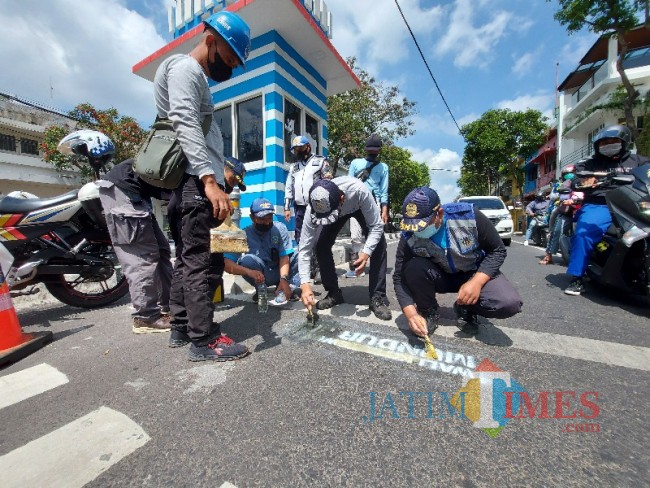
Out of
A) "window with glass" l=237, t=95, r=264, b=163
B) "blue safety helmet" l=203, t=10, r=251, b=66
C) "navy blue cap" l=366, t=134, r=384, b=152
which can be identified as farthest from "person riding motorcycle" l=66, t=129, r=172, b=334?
"window with glass" l=237, t=95, r=264, b=163

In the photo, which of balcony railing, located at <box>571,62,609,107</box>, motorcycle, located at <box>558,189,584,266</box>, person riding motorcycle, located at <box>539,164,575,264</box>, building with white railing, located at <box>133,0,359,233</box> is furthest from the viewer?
balcony railing, located at <box>571,62,609,107</box>

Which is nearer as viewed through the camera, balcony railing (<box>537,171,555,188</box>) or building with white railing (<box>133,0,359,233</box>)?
building with white railing (<box>133,0,359,233</box>)

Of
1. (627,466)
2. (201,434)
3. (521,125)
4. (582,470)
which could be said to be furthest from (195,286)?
(521,125)

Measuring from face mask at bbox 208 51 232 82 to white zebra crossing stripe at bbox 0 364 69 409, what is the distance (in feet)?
6.12

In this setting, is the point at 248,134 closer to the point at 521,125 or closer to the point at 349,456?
the point at 349,456

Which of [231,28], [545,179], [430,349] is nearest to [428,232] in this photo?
[430,349]

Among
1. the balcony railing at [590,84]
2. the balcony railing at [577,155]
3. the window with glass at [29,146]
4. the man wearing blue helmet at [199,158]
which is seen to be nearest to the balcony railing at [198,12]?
the man wearing blue helmet at [199,158]

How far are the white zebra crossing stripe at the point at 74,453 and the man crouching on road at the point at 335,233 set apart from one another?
47.8 inches

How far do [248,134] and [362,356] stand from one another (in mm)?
5048

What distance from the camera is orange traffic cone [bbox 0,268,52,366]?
1767mm

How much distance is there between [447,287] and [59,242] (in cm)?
316

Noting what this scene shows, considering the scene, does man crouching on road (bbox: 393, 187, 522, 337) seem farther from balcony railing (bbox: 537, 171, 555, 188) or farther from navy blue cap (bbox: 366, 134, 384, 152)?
balcony railing (bbox: 537, 171, 555, 188)

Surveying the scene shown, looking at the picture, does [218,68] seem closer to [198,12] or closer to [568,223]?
[568,223]

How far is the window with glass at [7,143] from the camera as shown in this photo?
1572cm
